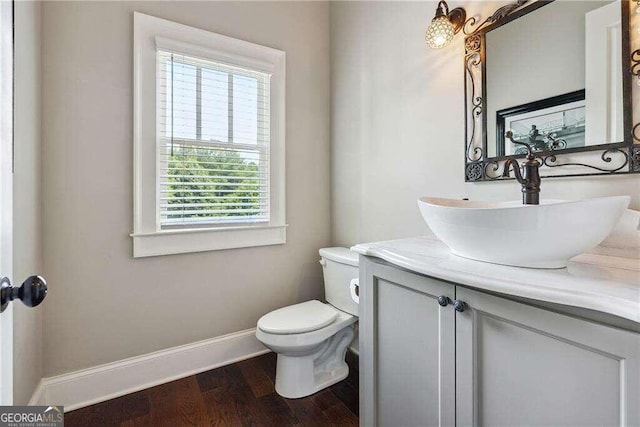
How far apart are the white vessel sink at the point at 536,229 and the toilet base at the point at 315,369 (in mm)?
1191

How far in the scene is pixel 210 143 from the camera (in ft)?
6.18

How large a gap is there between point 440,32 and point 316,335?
1.58 metres

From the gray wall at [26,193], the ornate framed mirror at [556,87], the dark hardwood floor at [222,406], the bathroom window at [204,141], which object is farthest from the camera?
the bathroom window at [204,141]

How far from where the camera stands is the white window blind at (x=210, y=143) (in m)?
1.75

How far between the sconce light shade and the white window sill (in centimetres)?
139

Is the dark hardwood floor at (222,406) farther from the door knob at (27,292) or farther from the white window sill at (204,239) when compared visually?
the door knob at (27,292)

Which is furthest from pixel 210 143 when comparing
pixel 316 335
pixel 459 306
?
pixel 459 306

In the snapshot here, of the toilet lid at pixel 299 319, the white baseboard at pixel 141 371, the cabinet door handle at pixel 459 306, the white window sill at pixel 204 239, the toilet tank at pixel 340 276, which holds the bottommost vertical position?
the white baseboard at pixel 141 371

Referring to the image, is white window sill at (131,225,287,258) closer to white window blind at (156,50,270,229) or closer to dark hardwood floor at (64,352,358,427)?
white window blind at (156,50,270,229)

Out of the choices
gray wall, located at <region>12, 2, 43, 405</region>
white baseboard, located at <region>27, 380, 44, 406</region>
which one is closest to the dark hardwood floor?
white baseboard, located at <region>27, 380, 44, 406</region>

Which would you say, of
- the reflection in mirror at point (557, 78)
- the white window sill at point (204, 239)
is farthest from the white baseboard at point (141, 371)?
the reflection in mirror at point (557, 78)

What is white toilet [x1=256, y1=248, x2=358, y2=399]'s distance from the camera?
5.14 feet

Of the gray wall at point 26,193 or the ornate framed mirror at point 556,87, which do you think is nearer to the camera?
the ornate framed mirror at point 556,87

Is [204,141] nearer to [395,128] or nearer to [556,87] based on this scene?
[395,128]
